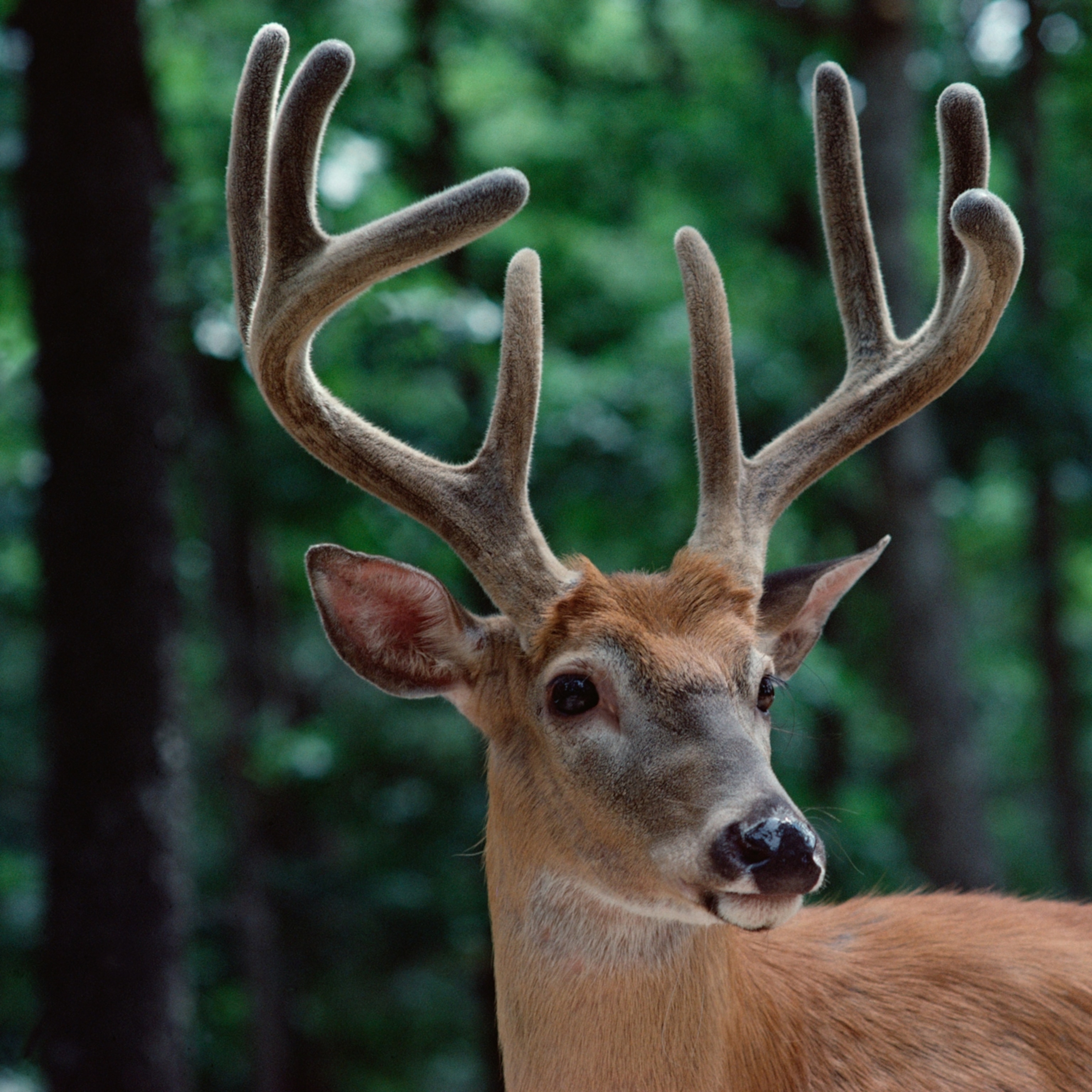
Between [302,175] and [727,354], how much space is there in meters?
1.29

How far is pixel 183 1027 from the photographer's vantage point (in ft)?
20.6

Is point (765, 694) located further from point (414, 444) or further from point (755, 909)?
point (414, 444)

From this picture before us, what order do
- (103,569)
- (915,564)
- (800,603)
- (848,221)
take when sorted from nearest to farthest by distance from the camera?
1. (800,603)
2. (848,221)
3. (103,569)
4. (915,564)

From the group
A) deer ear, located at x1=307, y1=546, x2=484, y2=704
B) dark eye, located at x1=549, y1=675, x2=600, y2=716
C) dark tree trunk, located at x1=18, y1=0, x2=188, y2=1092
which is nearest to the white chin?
dark eye, located at x1=549, y1=675, x2=600, y2=716

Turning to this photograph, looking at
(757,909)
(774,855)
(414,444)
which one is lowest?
(757,909)

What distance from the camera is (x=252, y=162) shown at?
371cm

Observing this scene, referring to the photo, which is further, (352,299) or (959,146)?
(959,146)

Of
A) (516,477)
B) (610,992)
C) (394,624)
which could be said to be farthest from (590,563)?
(610,992)

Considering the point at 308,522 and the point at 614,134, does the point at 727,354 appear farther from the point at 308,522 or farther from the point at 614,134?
the point at 614,134

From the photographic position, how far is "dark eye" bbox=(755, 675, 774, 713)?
3549mm

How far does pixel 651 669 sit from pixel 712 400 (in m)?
0.94

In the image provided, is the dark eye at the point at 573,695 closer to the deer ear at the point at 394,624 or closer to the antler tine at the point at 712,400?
the deer ear at the point at 394,624

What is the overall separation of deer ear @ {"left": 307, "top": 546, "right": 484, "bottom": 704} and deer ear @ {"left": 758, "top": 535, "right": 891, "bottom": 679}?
2.73 ft

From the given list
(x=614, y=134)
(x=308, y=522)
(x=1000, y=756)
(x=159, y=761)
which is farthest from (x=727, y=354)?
(x=1000, y=756)
